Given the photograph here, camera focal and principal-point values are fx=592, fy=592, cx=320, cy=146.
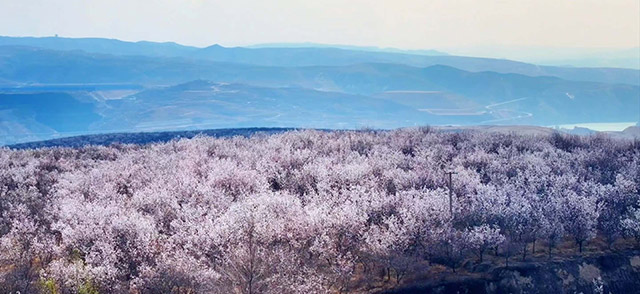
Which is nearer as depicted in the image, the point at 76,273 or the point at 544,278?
the point at 76,273

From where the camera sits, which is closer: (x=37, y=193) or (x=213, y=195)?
(x=213, y=195)

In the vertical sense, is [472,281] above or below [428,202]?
below

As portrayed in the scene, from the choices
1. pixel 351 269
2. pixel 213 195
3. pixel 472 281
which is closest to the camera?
pixel 351 269

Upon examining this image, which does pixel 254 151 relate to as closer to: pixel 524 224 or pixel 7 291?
pixel 524 224

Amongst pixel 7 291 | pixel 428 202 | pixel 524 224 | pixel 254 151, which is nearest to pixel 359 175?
pixel 428 202

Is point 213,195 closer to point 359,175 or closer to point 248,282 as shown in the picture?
point 359,175

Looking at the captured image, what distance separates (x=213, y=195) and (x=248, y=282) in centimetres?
1891

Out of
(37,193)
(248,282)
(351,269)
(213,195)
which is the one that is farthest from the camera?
(37,193)

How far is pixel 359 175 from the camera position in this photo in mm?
55250

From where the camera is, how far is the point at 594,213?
42.8 meters

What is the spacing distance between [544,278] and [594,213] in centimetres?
718

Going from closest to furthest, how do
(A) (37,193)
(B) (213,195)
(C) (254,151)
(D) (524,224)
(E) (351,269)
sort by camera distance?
(E) (351,269) → (D) (524,224) → (B) (213,195) → (A) (37,193) → (C) (254,151)

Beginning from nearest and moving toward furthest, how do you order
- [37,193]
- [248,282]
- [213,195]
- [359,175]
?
[248,282] → [213,195] → [37,193] → [359,175]

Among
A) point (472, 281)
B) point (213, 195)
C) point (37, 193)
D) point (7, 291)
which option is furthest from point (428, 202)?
point (37, 193)
